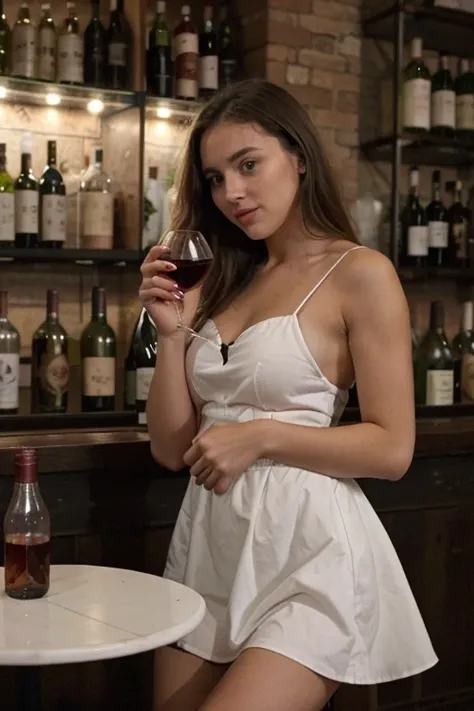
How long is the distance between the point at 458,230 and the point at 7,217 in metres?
1.76

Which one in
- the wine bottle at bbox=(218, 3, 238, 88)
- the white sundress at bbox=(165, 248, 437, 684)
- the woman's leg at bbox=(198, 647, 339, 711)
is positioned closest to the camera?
the woman's leg at bbox=(198, 647, 339, 711)

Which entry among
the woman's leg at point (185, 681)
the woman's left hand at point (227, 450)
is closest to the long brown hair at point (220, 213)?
the woman's left hand at point (227, 450)

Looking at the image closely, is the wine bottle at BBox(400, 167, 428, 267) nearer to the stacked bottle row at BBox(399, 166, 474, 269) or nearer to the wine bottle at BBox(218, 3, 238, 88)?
the stacked bottle row at BBox(399, 166, 474, 269)

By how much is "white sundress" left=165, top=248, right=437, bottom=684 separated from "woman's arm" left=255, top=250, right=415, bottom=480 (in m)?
0.06

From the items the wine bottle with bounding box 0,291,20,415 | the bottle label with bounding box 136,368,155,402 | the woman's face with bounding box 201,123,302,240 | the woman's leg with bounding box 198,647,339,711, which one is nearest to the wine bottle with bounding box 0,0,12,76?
the wine bottle with bounding box 0,291,20,415

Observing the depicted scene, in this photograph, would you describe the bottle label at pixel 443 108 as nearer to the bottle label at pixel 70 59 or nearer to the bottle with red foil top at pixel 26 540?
the bottle label at pixel 70 59

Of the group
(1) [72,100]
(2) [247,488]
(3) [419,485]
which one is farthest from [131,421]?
(2) [247,488]

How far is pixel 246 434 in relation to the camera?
1454 millimetres

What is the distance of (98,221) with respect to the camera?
9.20ft

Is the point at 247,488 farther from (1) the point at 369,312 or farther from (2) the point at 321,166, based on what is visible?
(2) the point at 321,166

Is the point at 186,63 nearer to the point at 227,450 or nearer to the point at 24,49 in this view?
the point at 24,49

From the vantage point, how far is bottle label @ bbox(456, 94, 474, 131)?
342 centimetres

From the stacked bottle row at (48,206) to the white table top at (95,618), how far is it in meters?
1.38

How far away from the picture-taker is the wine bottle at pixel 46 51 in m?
2.76
